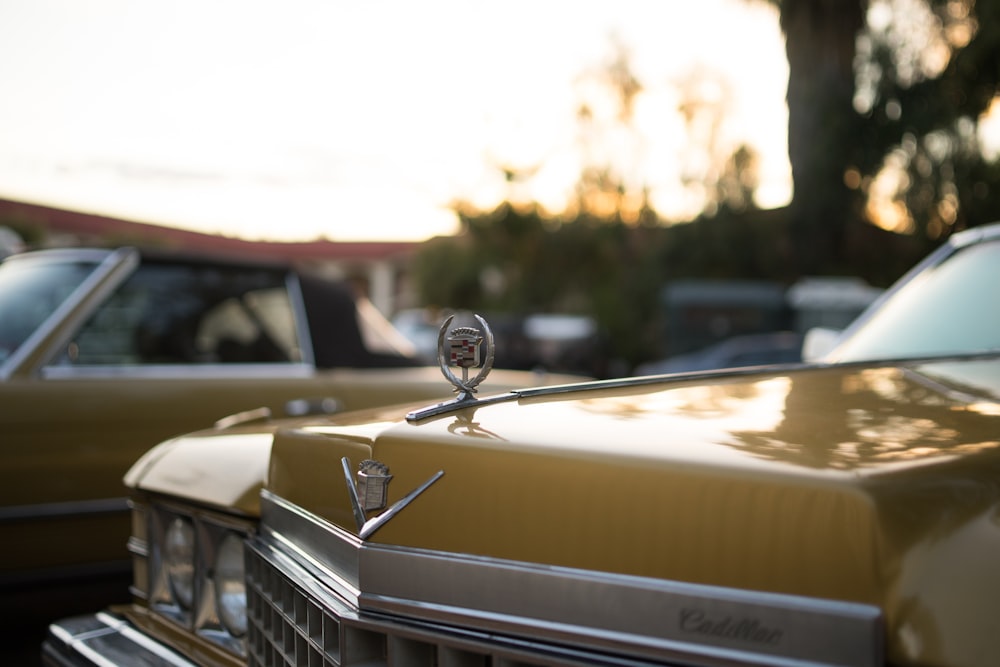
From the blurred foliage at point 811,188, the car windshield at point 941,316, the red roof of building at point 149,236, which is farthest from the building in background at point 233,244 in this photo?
the blurred foliage at point 811,188

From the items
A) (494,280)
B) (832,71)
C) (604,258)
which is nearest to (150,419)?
(832,71)

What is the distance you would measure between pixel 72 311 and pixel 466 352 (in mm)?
2883

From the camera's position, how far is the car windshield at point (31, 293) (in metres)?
3.85

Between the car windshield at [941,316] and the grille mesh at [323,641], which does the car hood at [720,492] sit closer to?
the grille mesh at [323,641]

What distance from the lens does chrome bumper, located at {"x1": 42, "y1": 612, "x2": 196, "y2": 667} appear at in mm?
2057

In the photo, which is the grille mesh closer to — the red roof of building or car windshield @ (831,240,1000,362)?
car windshield @ (831,240,1000,362)

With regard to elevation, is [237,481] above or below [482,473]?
below

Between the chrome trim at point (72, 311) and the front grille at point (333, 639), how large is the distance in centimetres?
228

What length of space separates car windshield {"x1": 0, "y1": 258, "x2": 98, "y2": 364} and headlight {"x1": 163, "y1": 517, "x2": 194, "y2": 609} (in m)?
1.93

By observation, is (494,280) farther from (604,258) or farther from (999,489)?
(999,489)

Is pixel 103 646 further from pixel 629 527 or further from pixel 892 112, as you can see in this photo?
pixel 892 112

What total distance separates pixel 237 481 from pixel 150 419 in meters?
2.02

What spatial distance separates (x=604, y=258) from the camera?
31.6 m

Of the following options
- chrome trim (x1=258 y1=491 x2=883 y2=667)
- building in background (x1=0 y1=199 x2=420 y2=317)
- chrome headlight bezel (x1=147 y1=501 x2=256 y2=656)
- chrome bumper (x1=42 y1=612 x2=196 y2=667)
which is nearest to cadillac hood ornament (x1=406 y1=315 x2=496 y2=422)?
chrome trim (x1=258 y1=491 x2=883 y2=667)
